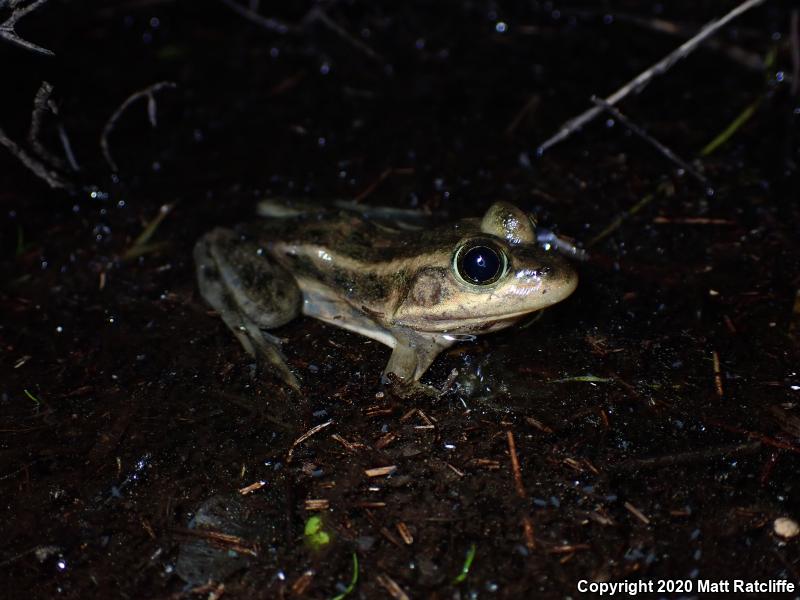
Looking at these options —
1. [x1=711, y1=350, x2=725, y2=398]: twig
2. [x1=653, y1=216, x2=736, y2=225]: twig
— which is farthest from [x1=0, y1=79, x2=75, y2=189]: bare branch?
[x1=711, y1=350, x2=725, y2=398]: twig

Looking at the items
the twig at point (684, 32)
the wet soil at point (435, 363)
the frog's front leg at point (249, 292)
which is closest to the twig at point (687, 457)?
the wet soil at point (435, 363)

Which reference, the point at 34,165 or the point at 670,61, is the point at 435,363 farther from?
the point at 34,165

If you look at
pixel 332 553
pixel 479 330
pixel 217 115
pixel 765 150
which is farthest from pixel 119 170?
pixel 765 150

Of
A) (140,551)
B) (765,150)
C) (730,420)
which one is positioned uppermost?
(765,150)

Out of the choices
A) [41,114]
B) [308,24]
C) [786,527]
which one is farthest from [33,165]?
[786,527]

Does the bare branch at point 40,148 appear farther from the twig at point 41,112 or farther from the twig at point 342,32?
the twig at point 342,32

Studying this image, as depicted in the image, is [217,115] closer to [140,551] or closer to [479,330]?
[479,330]
